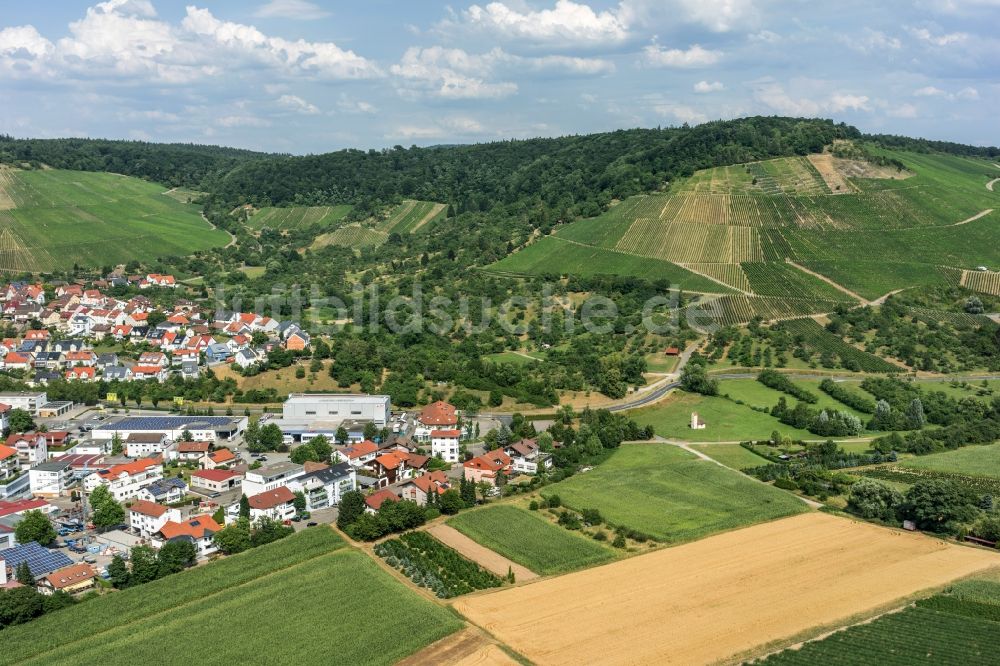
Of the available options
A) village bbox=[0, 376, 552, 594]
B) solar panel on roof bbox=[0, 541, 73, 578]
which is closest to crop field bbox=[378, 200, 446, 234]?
village bbox=[0, 376, 552, 594]

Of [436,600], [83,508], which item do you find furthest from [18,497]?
[436,600]

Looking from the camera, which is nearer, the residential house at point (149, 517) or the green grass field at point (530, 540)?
the green grass field at point (530, 540)

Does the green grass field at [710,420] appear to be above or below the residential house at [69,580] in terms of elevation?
above

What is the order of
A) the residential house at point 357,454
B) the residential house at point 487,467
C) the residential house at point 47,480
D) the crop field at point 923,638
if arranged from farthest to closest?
the residential house at point 357,454 → the residential house at point 487,467 → the residential house at point 47,480 → the crop field at point 923,638

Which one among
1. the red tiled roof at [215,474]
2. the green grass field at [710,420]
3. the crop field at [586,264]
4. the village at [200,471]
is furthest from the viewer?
the crop field at [586,264]

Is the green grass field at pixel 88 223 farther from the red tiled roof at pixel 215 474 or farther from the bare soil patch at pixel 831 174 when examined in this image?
the bare soil patch at pixel 831 174

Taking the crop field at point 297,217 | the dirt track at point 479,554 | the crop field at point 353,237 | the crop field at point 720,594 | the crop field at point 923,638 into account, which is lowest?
the dirt track at point 479,554

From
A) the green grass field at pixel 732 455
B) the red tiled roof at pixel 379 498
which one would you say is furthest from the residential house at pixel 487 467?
the green grass field at pixel 732 455

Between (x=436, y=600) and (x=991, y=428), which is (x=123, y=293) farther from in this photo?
(x=991, y=428)
